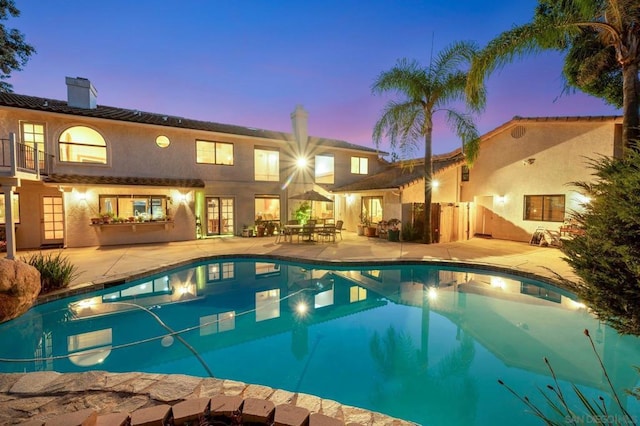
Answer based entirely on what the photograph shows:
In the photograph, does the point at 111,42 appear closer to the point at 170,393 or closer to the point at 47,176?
the point at 47,176

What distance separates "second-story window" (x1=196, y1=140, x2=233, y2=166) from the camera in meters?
16.4

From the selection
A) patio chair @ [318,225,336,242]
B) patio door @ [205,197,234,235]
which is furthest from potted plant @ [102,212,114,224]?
patio chair @ [318,225,336,242]

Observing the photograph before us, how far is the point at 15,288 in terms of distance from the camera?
567 cm

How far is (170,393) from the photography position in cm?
334

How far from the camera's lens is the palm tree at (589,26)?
5.86 metres

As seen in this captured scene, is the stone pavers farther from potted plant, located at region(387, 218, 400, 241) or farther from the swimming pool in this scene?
potted plant, located at region(387, 218, 400, 241)

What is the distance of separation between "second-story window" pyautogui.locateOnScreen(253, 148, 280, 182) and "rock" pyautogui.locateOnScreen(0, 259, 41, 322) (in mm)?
13306

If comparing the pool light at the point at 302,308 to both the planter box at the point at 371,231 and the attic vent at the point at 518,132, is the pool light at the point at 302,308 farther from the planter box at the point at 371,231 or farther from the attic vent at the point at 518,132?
the attic vent at the point at 518,132

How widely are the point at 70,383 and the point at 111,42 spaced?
20.6 m

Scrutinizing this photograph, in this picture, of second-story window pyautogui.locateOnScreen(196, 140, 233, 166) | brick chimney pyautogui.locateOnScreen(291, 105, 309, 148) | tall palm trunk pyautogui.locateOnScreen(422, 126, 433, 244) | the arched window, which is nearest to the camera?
the arched window

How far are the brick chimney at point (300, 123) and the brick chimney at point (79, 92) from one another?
35.2 ft

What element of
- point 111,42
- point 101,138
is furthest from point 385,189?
point 111,42

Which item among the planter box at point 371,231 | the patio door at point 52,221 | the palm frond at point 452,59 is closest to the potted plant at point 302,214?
the planter box at point 371,231

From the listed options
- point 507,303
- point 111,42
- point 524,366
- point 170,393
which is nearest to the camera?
point 170,393
